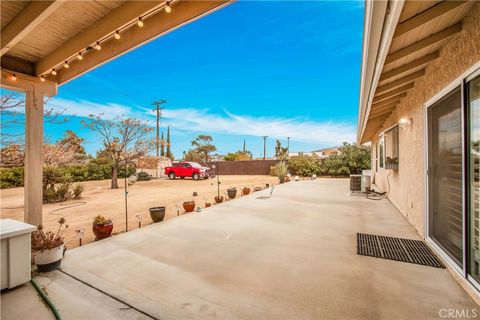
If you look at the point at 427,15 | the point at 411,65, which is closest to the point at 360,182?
the point at 411,65

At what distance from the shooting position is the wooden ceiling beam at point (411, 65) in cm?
280

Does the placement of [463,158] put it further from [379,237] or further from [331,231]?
[331,231]

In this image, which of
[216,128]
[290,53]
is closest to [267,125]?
[216,128]

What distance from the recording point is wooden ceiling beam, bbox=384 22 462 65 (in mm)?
2217

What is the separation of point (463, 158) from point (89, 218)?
7.21 meters

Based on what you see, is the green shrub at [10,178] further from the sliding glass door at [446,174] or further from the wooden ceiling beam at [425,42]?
the sliding glass door at [446,174]

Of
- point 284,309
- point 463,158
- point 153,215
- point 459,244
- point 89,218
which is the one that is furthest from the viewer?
point 89,218

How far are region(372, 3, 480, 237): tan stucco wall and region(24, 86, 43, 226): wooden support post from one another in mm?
5081

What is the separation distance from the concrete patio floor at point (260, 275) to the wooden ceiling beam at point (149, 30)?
2.59 m

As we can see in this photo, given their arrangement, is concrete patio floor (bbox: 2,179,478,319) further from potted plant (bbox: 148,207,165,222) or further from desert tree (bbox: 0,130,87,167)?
desert tree (bbox: 0,130,87,167)

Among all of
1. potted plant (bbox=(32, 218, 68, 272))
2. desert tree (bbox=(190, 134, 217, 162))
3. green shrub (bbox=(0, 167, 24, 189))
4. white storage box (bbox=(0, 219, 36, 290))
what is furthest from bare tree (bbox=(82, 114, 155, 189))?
desert tree (bbox=(190, 134, 217, 162))

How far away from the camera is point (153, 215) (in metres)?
4.43

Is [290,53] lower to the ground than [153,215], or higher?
higher

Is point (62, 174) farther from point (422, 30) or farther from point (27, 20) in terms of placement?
point (422, 30)
